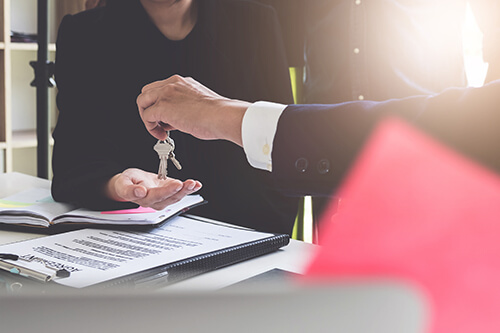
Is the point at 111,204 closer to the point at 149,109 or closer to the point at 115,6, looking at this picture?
the point at 149,109

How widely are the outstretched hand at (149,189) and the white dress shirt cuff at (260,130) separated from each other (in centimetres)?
24

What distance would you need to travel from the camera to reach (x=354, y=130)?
1.89 feet

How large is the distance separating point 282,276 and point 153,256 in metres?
0.17

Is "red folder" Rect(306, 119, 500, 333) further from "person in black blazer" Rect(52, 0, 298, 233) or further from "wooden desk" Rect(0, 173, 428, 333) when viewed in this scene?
"person in black blazer" Rect(52, 0, 298, 233)

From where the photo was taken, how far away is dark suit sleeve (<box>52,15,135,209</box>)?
3.56ft

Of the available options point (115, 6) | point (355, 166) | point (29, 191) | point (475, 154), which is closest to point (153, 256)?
point (355, 166)

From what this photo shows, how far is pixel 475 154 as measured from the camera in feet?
1.73

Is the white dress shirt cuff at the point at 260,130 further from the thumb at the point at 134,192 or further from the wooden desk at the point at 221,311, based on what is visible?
the wooden desk at the point at 221,311

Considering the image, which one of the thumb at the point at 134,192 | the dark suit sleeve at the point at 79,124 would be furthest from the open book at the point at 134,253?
the dark suit sleeve at the point at 79,124

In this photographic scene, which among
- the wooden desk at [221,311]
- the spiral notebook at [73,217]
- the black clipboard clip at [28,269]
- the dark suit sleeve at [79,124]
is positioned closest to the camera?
the wooden desk at [221,311]

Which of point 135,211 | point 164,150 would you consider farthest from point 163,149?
point 135,211

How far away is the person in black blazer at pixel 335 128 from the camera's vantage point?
0.53 m

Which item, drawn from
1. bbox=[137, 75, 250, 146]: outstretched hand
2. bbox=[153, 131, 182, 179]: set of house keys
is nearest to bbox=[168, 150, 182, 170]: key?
bbox=[153, 131, 182, 179]: set of house keys

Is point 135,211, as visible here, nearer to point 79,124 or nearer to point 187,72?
point 79,124
